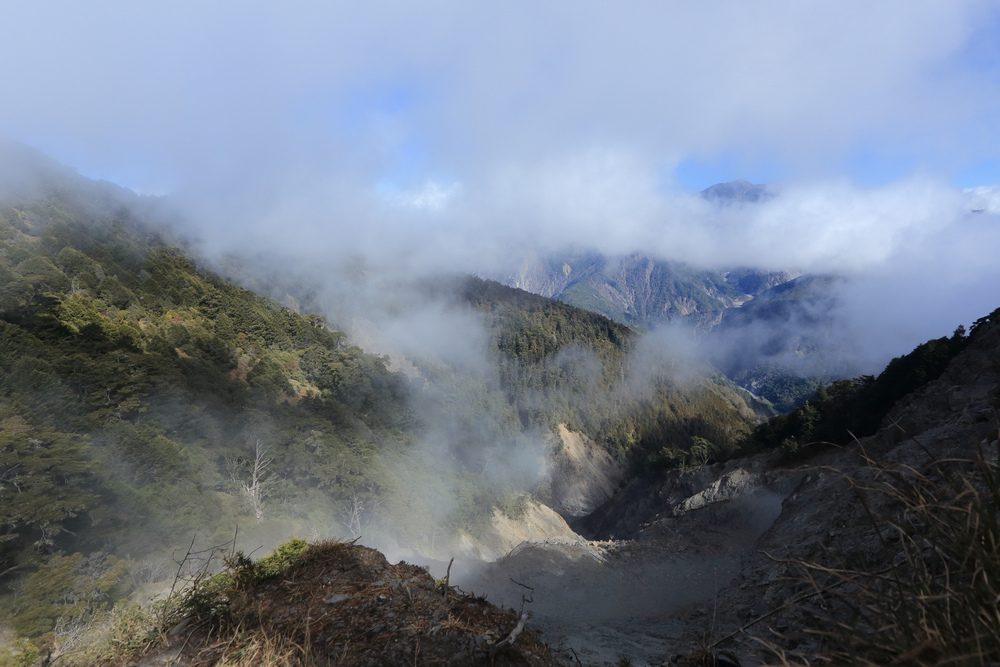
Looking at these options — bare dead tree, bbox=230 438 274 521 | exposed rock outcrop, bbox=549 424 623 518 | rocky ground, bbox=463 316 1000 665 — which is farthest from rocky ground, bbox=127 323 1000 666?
bare dead tree, bbox=230 438 274 521

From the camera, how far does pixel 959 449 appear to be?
10531 millimetres

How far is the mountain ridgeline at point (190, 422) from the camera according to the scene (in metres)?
16.8

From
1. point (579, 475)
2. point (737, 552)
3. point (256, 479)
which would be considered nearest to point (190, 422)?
point (256, 479)

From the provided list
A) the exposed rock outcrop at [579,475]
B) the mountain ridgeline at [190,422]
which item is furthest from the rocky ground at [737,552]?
the exposed rock outcrop at [579,475]

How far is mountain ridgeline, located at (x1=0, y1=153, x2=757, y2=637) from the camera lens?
1684 centimetres

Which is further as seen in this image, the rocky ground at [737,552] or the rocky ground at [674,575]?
the rocky ground at [737,552]

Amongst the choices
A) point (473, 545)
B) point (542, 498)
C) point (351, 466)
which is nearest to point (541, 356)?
point (542, 498)

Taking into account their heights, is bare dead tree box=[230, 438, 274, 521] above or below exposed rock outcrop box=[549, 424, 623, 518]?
below

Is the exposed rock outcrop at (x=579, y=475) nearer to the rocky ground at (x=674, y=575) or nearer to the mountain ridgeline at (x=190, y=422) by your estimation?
the mountain ridgeline at (x=190, y=422)

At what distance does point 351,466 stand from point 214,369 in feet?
43.5

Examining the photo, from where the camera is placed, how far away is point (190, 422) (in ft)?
88.4

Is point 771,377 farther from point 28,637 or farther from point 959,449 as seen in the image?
point 28,637

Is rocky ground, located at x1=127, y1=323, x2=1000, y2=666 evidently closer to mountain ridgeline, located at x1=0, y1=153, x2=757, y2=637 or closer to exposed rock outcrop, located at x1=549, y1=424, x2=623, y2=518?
exposed rock outcrop, located at x1=549, y1=424, x2=623, y2=518

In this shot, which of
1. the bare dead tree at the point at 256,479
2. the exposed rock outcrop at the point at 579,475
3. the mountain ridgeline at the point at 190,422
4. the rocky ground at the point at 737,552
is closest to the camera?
the rocky ground at the point at 737,552
